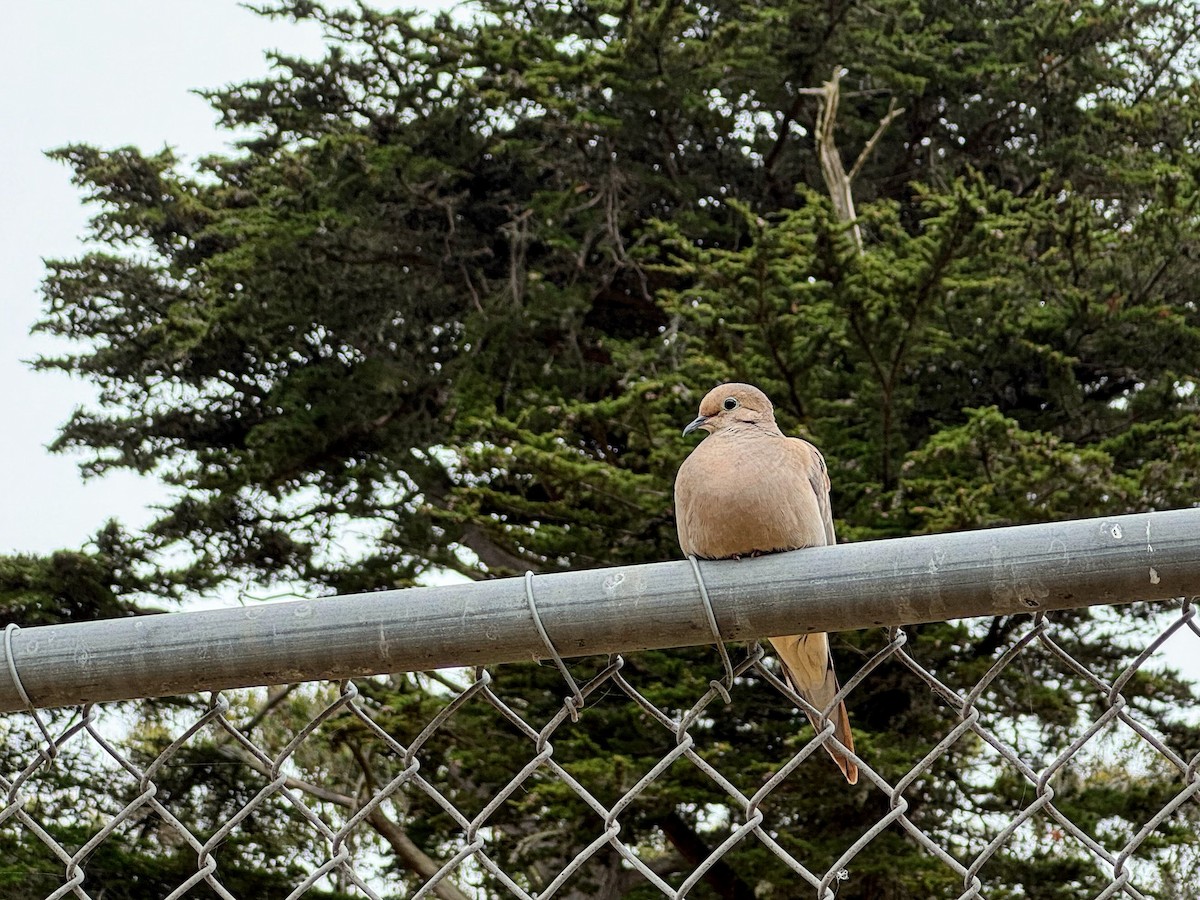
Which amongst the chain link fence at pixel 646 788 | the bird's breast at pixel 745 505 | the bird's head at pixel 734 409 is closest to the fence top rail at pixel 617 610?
the bird's breast at pixel 745 505

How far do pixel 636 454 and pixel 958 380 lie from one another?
2002mm

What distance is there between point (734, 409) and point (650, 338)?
24.6 feet

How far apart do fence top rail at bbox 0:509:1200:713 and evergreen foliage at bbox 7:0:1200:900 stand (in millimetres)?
5006

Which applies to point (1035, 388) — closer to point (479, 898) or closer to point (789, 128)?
point (789, 128)

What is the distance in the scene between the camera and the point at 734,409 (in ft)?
7.59

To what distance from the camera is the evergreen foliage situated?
6.64 meters

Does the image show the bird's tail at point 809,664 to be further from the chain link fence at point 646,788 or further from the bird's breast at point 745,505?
the chain link fence at point 646,788

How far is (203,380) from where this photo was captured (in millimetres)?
9859

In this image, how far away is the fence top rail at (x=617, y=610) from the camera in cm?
103

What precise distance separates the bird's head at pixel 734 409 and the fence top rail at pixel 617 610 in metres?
1.09

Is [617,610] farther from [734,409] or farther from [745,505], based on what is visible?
[734,409]

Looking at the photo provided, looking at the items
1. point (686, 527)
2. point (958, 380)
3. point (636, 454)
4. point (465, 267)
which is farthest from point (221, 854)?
point (686, 527)

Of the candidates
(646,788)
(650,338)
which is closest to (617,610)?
(646,788)

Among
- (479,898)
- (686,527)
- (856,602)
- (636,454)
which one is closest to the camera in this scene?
(856,602)
